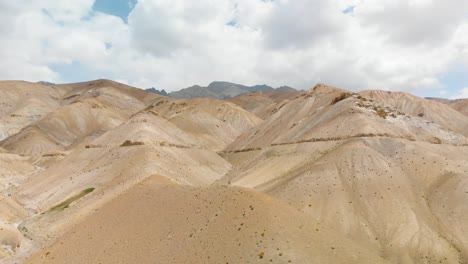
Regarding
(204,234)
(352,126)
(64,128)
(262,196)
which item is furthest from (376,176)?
(64,128)

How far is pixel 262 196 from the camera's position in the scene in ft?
121

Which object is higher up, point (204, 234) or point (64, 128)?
point (64, 128)

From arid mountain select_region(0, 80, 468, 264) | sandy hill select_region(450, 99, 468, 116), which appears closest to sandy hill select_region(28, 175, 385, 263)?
arid mountain select_region(0, 80, 468, 264)

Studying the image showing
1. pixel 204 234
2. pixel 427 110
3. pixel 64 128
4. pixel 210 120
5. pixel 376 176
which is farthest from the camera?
pixel 64 128

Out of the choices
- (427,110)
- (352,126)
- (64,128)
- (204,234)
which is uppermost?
(64,128)

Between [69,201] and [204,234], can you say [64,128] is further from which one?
[204,234]

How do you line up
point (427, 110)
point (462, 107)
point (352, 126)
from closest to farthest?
point (352, 126)
point (427, 110)
point (462, 107)

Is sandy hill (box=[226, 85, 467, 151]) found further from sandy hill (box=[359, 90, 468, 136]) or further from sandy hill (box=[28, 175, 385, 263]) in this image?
sandy hill (box=[359, 90, 468, 136])

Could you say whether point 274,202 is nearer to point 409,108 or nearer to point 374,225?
point 374,225

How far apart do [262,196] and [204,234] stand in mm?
6243

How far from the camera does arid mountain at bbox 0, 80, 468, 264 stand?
3400cm

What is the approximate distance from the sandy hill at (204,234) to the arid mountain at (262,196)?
13cm

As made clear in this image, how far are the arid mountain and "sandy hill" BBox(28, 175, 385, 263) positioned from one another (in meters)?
0.13

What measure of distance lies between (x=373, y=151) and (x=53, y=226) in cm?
4483
